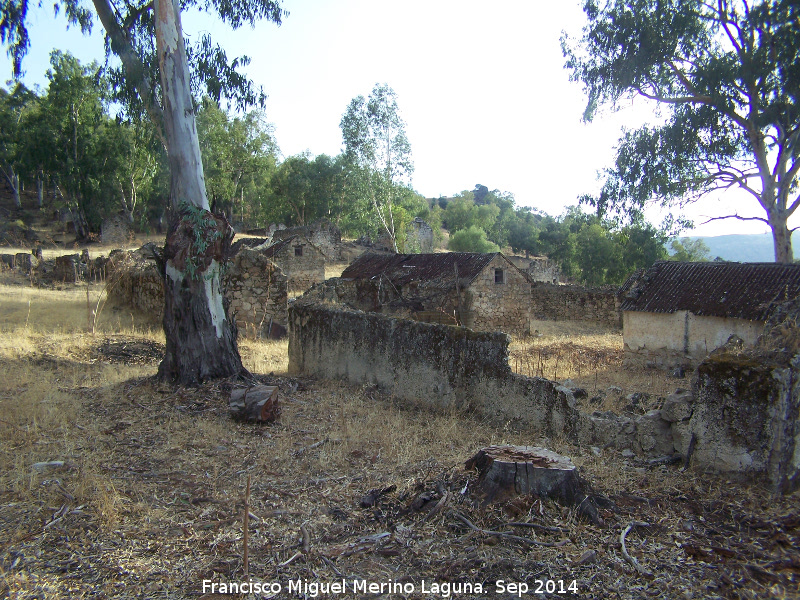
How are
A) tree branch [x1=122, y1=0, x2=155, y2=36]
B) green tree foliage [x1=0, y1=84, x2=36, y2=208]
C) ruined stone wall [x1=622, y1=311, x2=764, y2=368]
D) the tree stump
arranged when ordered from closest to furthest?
the tree stump → tree branch [x1=122, y1=0, x2=155, y2=36] → ruined stone wall [x1=622, y1=311, x2=764, y2=368] → green tree foliage [x1=0, y1=84, x2=36, y2=208]

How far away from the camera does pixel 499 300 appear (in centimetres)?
2306

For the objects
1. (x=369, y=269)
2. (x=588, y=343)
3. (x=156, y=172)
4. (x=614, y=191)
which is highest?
(x=156, y=172)

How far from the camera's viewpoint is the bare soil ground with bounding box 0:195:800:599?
3520 mm

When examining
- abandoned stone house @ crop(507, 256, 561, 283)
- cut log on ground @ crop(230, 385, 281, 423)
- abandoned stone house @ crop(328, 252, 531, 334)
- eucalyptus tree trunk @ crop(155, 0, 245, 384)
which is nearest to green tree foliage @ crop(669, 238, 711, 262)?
abandoned stone house @ crop(507, 256, 561, 283)

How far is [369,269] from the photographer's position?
2459 cm

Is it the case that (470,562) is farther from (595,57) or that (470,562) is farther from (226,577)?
(595,57)

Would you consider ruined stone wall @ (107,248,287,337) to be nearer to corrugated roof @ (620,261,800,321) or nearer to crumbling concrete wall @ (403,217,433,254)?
corrugated roof @ (620,261,800,321)

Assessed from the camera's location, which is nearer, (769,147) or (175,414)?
(175,414)

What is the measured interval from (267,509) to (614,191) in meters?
22.2

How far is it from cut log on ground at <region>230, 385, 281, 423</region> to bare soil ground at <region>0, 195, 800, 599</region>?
0.16 metres

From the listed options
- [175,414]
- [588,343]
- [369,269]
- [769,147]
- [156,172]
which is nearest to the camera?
[175,414]

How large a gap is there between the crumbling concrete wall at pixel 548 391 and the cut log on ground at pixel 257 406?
2075 millimetres

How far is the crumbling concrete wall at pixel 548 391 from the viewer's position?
4.71m

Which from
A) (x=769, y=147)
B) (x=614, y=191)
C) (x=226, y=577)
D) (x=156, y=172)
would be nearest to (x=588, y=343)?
(x=614, y=191)
